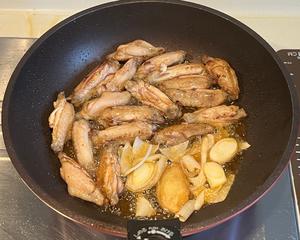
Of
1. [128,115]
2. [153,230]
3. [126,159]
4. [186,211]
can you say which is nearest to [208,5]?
[128,115]

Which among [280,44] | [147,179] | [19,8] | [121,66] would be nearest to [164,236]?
[147,179]

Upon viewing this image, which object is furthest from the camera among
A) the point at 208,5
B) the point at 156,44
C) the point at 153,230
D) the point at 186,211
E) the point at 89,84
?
the point at 208,5

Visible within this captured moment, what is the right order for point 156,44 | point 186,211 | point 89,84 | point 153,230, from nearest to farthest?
point 153,230, point 186,211, point 89,84, point 156,44

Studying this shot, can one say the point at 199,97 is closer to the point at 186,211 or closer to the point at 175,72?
the point at 175,72

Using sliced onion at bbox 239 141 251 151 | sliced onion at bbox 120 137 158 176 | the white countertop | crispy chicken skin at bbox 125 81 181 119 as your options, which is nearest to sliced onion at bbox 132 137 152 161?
sliced onion at bbox 120 137 158 176

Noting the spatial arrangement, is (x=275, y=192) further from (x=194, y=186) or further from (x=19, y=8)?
(x=19, y=8)

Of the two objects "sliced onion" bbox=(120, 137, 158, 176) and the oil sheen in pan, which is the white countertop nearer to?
the oil sheen in pan

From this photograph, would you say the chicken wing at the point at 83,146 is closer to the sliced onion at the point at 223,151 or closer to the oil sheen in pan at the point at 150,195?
the oil sheen in pan at the point at 150,195
